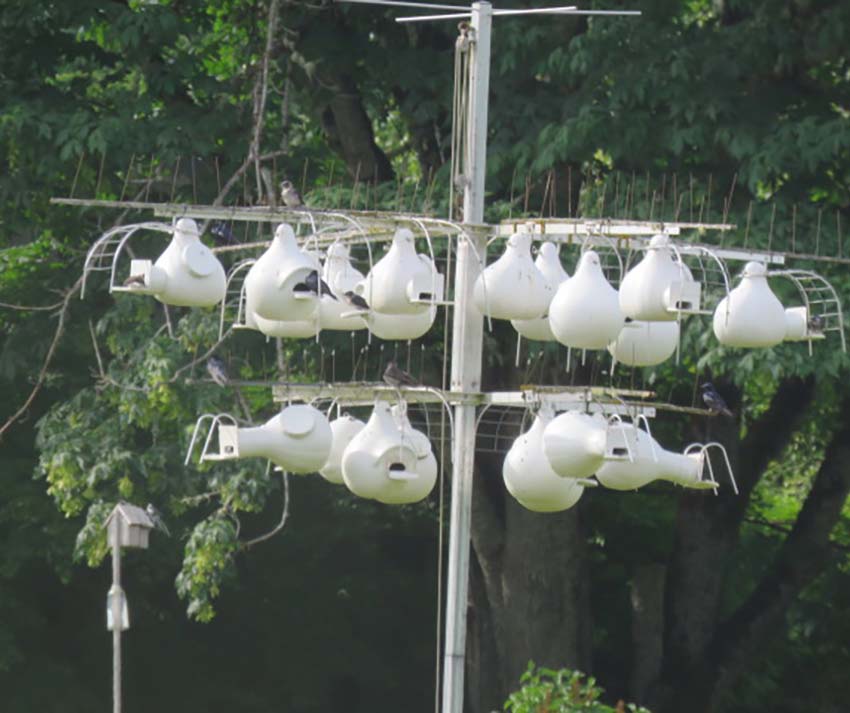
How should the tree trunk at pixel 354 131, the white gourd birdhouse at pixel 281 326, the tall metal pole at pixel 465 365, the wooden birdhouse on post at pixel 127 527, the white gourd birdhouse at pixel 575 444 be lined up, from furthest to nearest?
1. the tree trunk at pixel 354 131
2. the wooden birdhouse on post at pixel 127 527
3. the white gourd birdhouse at pixel 281 326
4. the tall metal pole at pixel 465 365
5. the white gourd birdhouse at pixel 575 444

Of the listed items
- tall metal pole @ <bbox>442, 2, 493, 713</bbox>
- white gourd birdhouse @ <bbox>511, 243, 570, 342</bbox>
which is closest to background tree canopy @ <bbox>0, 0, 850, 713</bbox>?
white gourd birdhouse @ <bbox>511, 243, 570, 342</bbox>

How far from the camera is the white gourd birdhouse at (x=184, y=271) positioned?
703 cm

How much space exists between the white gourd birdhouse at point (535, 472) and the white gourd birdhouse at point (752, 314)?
69cm

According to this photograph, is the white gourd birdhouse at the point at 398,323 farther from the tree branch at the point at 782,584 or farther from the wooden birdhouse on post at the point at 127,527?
the tree branch at the point at 782,584

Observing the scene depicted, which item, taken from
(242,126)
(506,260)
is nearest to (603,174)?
(242,126)

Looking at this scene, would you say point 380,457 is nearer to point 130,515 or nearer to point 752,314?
point 752,314

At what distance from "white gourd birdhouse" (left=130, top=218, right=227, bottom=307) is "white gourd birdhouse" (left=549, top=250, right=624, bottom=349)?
110cm

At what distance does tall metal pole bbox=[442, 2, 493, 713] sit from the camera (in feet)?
23.2

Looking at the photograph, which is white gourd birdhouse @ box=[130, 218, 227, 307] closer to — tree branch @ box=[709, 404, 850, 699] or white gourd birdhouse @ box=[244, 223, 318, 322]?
white gourd birdhouse @ box=[244, 223, 318, 322]

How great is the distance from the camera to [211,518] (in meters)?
12.3

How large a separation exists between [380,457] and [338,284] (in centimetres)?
78

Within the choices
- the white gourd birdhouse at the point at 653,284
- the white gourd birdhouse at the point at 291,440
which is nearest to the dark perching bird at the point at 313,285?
the white gourd birdhouse at the point at 291,440

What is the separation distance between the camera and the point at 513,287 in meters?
6.98

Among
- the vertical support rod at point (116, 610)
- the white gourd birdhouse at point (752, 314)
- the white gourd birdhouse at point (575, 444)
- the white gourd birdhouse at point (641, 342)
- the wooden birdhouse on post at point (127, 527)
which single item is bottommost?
the vertical support rod at point (116, 610)
